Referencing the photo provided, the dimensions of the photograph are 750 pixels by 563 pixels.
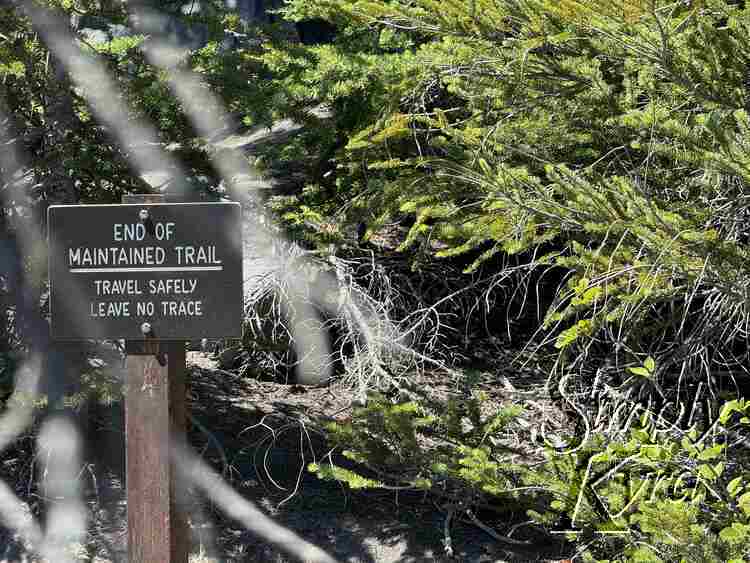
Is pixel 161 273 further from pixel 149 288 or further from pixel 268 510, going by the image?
pixel 268 510

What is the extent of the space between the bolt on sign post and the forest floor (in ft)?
6.98

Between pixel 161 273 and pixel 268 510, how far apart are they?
3.04 meters

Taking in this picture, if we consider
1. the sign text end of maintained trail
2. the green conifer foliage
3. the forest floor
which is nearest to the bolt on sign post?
the sign text end of maintained trail

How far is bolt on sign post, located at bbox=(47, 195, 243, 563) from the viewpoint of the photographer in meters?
3.60

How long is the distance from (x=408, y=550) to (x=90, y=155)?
3.10 m

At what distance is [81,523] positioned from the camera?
18.9 ft

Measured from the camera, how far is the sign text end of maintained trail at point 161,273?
3604 millimetres

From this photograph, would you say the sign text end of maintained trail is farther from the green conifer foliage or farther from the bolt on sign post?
the green conifer foliage

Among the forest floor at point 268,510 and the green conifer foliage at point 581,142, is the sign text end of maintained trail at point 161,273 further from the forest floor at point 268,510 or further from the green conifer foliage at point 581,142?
the forest floor at point 268,510

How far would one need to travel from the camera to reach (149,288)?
11.8ft

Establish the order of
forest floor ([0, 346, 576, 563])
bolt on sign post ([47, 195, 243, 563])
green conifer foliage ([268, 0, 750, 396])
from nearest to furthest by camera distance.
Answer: bolt on sign post ([47, 195, 243, 563]), green conifer foliage ([268, 0, 750, 396]), forest floor ([0, 346, 576, 563])

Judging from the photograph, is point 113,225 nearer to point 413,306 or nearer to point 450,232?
point 450,232

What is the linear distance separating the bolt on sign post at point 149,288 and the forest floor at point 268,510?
83.7 inches

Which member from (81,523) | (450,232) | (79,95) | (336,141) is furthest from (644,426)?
(79,95)
